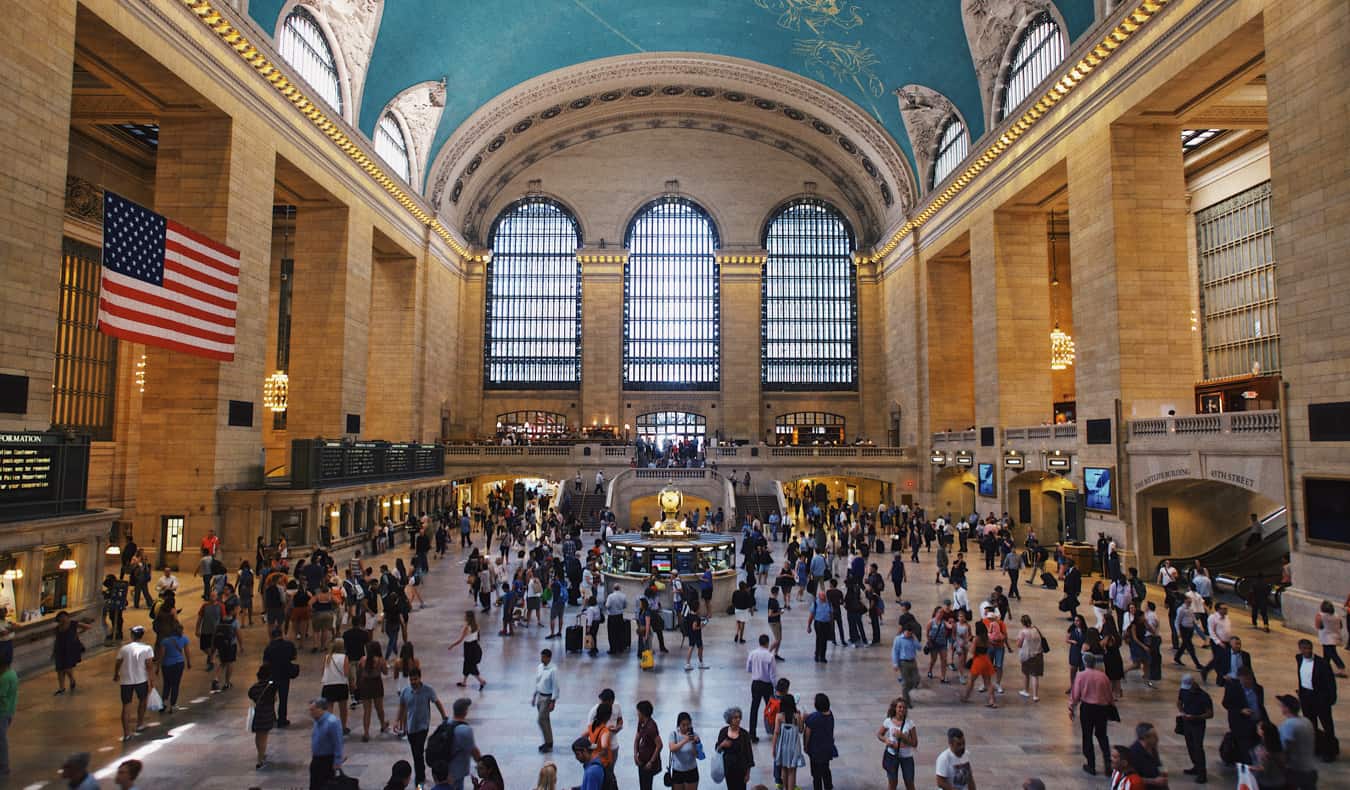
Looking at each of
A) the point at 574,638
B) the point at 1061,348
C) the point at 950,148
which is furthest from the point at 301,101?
the point at 950,148

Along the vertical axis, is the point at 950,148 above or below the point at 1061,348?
above

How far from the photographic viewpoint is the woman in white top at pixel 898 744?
252 inches

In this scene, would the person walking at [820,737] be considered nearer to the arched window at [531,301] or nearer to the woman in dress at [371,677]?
the woman in dress at [371,677]

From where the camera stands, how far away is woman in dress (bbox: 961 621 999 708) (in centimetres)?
920

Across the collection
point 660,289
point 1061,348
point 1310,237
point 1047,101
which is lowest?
point 1061,348

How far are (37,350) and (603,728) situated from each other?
12140 mm

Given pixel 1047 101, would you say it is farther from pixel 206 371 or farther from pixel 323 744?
pixel 323 744

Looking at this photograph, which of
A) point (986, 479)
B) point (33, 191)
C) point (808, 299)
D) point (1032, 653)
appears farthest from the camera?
point (808, 299)

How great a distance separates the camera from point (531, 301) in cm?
4150

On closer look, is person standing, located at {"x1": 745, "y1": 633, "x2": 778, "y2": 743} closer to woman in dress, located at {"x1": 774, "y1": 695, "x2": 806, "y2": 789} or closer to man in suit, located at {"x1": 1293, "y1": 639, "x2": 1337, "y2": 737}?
woman in dress, located at {"x1": 774, "y1": 695, "x2": 806, "y2": 789}

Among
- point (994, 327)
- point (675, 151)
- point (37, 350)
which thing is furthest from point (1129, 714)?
point (675, 151)

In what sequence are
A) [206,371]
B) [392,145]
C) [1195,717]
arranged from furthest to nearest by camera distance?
[392,145]
[206,371]
[1195,717]

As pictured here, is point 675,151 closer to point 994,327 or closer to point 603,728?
point 994,327

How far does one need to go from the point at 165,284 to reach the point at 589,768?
14.5 metres
